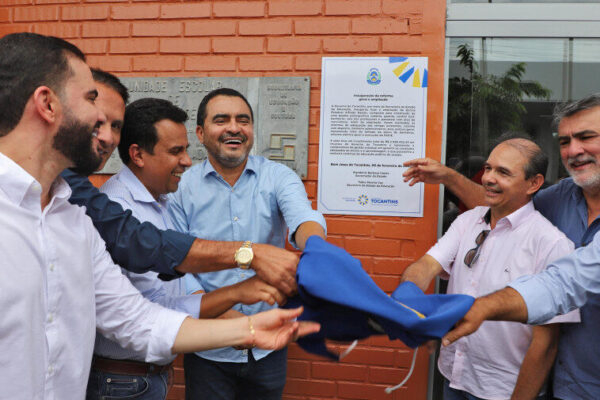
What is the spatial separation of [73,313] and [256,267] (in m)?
0.58

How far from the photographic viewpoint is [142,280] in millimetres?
1696

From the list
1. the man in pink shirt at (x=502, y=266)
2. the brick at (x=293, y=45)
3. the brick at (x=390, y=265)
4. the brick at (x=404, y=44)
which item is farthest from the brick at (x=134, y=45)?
the man in pink shirt at (x=502, y=266)

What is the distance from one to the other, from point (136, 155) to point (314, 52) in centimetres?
126

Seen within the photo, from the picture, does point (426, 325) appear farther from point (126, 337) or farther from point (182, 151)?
point (182, 151)

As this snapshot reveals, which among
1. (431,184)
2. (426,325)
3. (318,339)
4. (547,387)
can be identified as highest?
(431,184)

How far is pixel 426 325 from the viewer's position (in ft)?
4.33

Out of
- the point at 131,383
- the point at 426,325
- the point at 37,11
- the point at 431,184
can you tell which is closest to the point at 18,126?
the point at 131,383

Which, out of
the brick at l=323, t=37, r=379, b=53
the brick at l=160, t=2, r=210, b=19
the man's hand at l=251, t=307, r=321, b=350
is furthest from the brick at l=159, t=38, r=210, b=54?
the man's hand at l=251, t=307, r=321, b=350

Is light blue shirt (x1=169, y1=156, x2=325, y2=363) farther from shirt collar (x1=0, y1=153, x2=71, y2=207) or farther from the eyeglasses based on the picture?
shirt collar (x1=0, y1=153, x2=71, y2=207)

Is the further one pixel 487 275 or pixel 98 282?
pixel 487 275

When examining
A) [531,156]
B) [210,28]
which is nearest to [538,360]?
[531,156]

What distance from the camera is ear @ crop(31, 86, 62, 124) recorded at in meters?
1.17

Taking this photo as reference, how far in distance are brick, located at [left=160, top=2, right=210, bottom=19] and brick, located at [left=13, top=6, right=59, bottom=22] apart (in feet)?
2.40

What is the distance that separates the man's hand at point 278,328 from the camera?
1.42 metres
